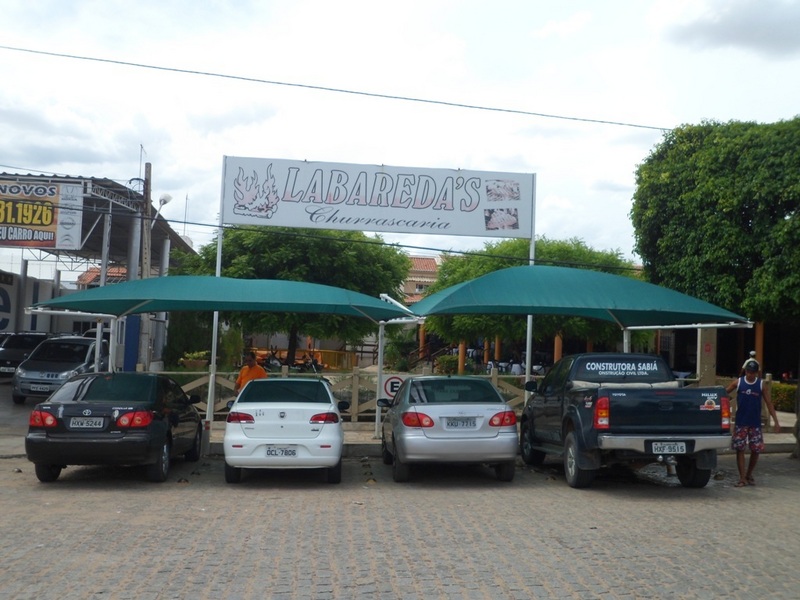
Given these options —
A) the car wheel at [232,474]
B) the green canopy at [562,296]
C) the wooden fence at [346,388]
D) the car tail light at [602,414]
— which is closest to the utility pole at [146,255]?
the wooden fence at [346,388]

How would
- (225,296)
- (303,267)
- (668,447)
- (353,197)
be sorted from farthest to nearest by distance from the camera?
(303,267)
(353,197)
(225,296)
(668,447)

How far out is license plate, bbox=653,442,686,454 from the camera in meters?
11.5

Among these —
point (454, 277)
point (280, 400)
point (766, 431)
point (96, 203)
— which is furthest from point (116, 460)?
point (454, 277)

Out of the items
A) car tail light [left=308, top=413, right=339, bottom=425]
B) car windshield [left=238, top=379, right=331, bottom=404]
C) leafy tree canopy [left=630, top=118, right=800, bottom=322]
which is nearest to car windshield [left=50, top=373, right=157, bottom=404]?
car windshield [left=238, top=379, right=331, bottom=404]

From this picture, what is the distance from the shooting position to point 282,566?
7441 mm

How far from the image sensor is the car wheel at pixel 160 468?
1202cm

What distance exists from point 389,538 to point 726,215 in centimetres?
1140

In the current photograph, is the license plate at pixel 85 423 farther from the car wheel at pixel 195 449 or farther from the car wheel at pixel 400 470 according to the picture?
the car wheel at pixel 400 470

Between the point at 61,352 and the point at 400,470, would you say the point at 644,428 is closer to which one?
the point at 400,470

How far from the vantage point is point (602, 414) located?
11.5m

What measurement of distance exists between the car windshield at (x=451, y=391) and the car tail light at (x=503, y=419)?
16.9 inches

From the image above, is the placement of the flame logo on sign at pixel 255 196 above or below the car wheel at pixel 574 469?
above

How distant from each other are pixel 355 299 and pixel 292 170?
168 inches

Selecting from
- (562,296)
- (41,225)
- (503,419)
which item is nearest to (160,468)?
(503,419)
